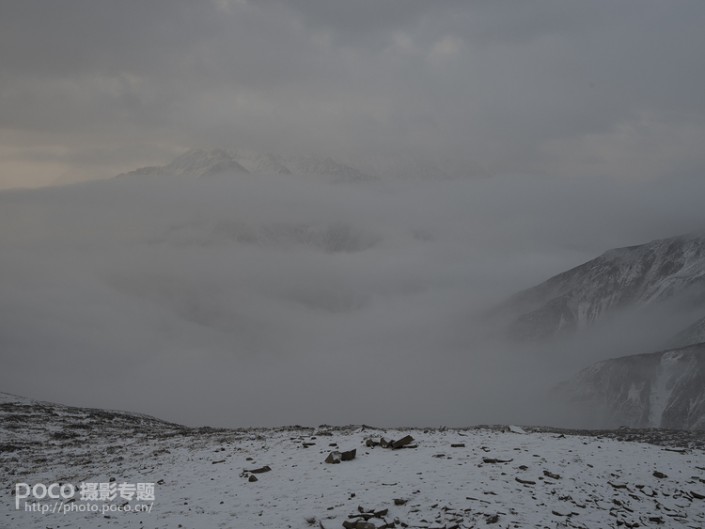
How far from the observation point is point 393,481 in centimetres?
2295

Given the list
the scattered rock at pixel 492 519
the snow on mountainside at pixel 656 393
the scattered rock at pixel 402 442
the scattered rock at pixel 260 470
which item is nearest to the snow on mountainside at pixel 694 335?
the snow on mountainside at pixel 656 393

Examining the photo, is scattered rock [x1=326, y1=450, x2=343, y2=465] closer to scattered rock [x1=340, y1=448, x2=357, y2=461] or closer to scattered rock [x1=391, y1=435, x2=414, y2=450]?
scattered rock [x1=340, y1=448, x2=357, y2=461]

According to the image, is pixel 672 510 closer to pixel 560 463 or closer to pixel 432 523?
pixel 560 463

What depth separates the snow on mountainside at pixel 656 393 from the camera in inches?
6186

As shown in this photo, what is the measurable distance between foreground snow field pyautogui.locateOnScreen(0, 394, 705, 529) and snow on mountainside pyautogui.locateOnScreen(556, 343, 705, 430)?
5817 inches

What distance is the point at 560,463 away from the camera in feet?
80.7

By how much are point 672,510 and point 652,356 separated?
7357 inches

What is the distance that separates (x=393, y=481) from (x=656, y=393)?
181m

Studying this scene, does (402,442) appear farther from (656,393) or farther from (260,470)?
(656,393)

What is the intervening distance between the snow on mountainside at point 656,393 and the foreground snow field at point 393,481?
485 ft

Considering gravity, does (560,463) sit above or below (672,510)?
above

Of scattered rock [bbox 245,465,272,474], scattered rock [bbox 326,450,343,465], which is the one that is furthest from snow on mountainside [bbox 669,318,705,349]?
scattered rock [bbox 245,465,272,474]

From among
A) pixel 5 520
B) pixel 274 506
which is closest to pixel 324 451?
pixel 274 506

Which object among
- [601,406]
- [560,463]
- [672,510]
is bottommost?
[601,406]
